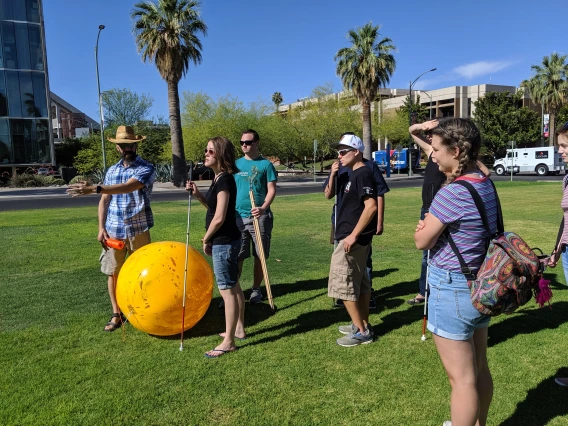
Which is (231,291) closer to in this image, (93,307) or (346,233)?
(346,233)

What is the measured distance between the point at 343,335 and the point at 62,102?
93.5m

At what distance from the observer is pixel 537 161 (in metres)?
38.4

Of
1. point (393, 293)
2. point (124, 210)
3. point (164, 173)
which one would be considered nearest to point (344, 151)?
point (124, 210)

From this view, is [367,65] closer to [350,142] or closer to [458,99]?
[350,142]

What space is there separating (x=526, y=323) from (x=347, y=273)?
2163mm

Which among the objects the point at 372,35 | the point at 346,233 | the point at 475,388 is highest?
the point at 372,35


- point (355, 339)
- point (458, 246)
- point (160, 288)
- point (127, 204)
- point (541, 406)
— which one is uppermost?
point (127, 204)

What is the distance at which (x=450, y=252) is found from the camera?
237cm

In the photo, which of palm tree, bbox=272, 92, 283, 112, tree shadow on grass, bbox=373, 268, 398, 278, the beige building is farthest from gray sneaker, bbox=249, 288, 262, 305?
palm tree, bbox=272, 92, 283, 112

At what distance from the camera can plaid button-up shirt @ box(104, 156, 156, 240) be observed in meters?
4.69

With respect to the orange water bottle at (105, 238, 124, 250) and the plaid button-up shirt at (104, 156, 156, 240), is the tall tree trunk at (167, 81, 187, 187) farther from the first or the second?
the orange water bottle at (105, 238, 124, 250)

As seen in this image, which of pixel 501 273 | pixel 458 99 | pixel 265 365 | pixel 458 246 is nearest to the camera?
pixel 501 273

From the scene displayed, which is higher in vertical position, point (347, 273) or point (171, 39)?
point (171, 39)

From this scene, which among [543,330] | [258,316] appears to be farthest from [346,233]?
[543,330]
